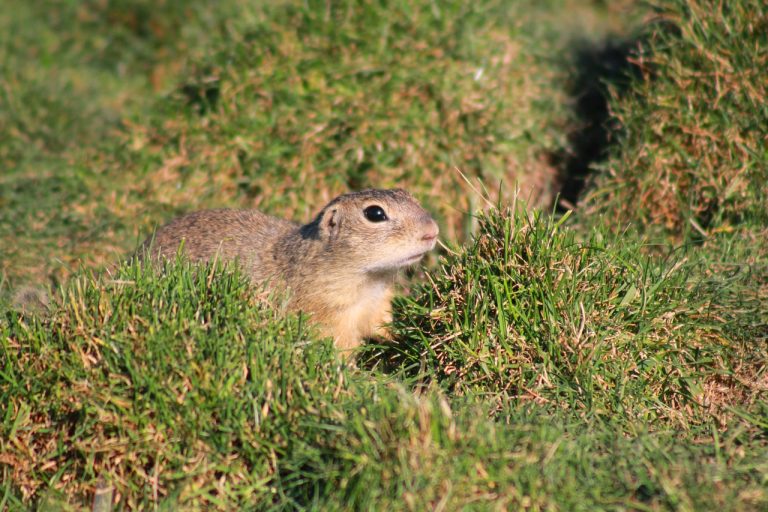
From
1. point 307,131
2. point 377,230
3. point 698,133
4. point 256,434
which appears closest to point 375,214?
point 377,230

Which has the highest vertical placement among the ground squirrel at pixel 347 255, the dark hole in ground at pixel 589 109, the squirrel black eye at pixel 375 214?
the dark hole in ground at pixel 589 109

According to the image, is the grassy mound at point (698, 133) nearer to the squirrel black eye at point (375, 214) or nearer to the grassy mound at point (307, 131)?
the grassy mound at point (307, 131)

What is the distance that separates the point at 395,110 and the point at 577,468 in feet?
11.0

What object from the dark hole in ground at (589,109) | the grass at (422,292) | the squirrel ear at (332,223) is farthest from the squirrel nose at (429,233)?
the dark hole in ground at (589,109)

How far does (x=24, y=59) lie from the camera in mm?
7707

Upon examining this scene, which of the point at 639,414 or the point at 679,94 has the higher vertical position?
the point at 679,94

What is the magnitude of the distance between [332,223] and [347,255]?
0.69 feet

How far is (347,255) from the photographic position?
4219 millimetres

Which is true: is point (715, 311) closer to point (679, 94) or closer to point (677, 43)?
point (679, 94)

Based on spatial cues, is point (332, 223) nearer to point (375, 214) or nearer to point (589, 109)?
point (375, 214)

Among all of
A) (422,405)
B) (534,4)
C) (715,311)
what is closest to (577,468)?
(422,405)

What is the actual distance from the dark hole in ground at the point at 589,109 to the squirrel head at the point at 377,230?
5.55 ft

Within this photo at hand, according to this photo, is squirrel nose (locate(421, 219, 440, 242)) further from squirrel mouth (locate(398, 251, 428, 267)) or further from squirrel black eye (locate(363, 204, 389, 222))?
squirrel black eye (locate(363, 204, 389, 222))

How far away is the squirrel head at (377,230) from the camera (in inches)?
160
